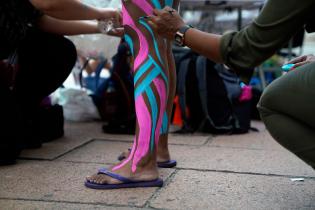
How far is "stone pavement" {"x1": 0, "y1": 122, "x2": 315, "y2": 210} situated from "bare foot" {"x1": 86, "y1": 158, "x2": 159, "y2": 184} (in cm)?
5

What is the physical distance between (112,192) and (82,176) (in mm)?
293

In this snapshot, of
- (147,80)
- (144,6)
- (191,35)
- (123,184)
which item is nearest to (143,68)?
(147,80)

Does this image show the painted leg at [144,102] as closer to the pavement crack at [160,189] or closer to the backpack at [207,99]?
the pavement crack at [160,189]

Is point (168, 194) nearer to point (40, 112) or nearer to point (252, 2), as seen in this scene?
point (40, 112)

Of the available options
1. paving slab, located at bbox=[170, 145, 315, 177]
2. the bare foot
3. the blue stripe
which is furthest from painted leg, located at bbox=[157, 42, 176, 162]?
the bare foot

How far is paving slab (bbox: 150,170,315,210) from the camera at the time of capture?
200 cm

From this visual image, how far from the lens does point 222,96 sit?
3684 millimetres

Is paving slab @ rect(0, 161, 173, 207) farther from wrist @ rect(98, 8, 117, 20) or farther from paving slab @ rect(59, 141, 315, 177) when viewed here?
wrist @ rect(98, 8, 117, 20)

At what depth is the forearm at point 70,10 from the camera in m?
2.57

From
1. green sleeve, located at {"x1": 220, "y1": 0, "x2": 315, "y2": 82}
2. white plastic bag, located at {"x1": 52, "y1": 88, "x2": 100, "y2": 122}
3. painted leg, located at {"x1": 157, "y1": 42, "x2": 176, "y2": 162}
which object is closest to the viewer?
green sleeve, located at {"x1": 220, "y1": 0, "x2": 315, "y2": 82}

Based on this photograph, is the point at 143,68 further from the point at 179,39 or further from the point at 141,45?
the point at 179,39

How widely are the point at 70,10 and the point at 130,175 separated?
37.6 inches

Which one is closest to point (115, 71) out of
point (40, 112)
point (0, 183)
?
point (40, 112)

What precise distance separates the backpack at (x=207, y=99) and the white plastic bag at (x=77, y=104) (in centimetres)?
83
